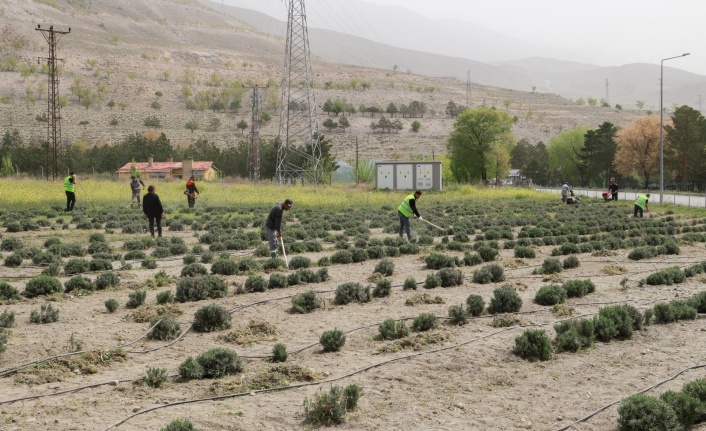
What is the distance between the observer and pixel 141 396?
364 inches

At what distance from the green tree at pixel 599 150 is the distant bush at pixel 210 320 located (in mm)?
97612

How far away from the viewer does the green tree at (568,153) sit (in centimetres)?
11931

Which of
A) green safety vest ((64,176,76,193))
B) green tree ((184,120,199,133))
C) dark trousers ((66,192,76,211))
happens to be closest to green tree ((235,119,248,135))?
green tree ((184,120,199,133))

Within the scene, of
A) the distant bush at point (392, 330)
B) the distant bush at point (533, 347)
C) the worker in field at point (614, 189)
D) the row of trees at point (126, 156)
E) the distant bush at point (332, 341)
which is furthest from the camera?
the row of trees at point (126, 156)

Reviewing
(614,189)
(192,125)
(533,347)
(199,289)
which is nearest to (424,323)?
(533,347)

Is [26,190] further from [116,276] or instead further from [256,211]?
[116,276]

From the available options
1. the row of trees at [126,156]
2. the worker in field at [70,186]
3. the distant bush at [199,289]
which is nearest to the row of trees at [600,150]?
the row of trees at [126,156]

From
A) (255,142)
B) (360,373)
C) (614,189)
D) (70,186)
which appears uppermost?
(255,142)

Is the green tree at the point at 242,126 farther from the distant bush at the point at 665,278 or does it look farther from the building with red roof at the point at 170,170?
the distant bush at the point at 665,278

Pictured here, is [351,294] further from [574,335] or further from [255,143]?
[255,143]

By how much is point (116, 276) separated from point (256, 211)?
27.4m

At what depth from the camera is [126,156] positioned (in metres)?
104

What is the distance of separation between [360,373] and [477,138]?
88916 millimetres

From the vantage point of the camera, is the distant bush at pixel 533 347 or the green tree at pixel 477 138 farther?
the green tree at pixel 477 138
